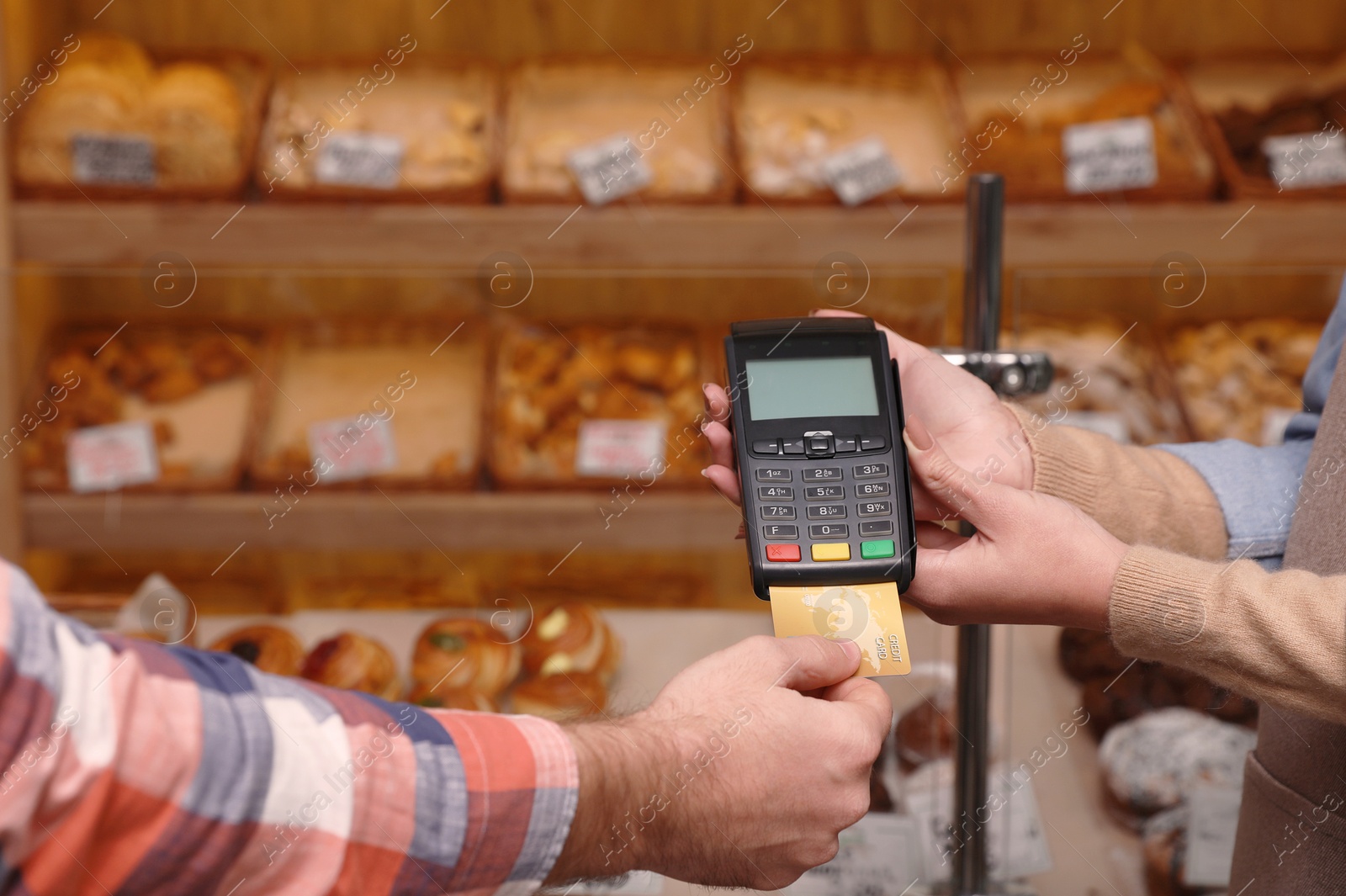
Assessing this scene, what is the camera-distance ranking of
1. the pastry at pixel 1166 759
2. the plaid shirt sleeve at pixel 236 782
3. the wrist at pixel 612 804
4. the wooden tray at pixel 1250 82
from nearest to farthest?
the plaid shirt sleeve at pixel 236 782 < the wrist at pixel 612 804 < the pastry at pixel 1166 759 < the wooden tray at pixel 1250 82

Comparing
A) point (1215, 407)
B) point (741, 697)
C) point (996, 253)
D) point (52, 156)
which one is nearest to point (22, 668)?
point (741, 697)

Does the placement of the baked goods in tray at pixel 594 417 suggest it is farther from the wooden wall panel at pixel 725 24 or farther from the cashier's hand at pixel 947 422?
the cashier's hand at pixel 947 422

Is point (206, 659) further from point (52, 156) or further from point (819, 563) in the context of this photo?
point (52, 156)

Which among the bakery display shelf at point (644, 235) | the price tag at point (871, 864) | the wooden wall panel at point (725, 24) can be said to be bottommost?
the price tag at point (871, 864)

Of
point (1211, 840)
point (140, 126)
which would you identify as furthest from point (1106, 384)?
point (140, 126)

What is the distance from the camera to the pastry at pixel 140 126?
1689 millimetres

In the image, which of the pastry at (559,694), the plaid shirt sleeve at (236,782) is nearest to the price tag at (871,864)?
the pastry at (559,694)

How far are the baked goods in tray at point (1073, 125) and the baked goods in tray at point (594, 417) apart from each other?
60 cm

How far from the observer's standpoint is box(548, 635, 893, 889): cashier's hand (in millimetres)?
701

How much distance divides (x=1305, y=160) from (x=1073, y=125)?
372 millimetres

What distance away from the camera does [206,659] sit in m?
0.55

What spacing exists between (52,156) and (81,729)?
1.54m

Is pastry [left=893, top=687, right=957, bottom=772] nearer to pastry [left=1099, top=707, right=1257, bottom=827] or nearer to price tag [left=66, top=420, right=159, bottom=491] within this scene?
pastry [left=1099, top=707, right=1257, bottom=827]

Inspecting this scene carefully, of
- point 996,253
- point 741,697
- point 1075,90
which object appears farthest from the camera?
point 1075,90
